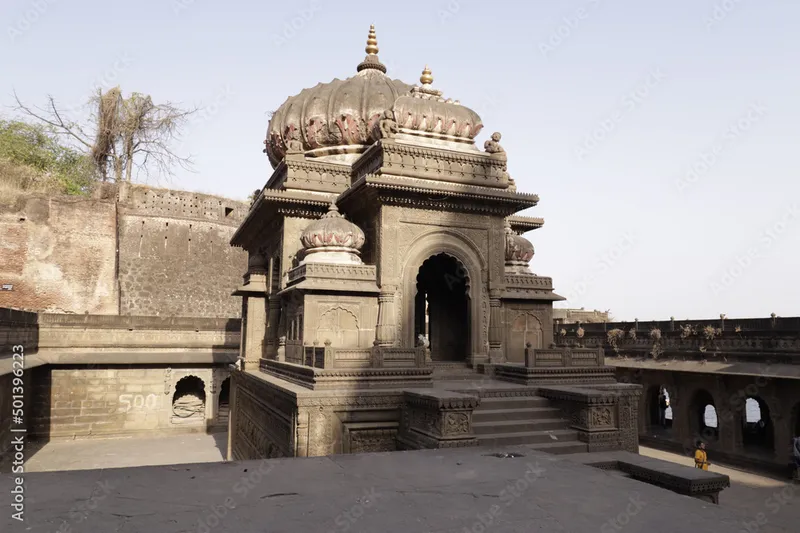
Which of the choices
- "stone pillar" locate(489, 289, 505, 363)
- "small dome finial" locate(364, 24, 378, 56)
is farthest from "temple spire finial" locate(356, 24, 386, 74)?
"stone pillar" locate(489, 289, 505, 363)

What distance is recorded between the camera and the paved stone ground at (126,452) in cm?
1756

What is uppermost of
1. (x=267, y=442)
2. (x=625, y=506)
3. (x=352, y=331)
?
(x=352, y=331)

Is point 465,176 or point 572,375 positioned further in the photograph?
point 465,176

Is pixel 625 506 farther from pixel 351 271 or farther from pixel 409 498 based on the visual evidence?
pixel 351 271

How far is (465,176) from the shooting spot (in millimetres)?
13992

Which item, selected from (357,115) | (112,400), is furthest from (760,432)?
(112,400)

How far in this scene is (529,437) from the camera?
9.73 metres

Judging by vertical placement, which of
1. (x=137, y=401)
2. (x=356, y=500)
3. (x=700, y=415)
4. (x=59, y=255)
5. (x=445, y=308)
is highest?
(x=59, y=255)

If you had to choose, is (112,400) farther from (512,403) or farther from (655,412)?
(655,412)

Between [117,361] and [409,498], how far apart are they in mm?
20301

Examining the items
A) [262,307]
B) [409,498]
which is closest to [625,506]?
[409,498]

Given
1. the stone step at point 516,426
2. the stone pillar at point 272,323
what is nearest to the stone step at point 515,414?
the stone step at point 516,426

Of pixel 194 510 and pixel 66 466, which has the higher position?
pixel 194 510

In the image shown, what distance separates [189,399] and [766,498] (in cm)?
1978
